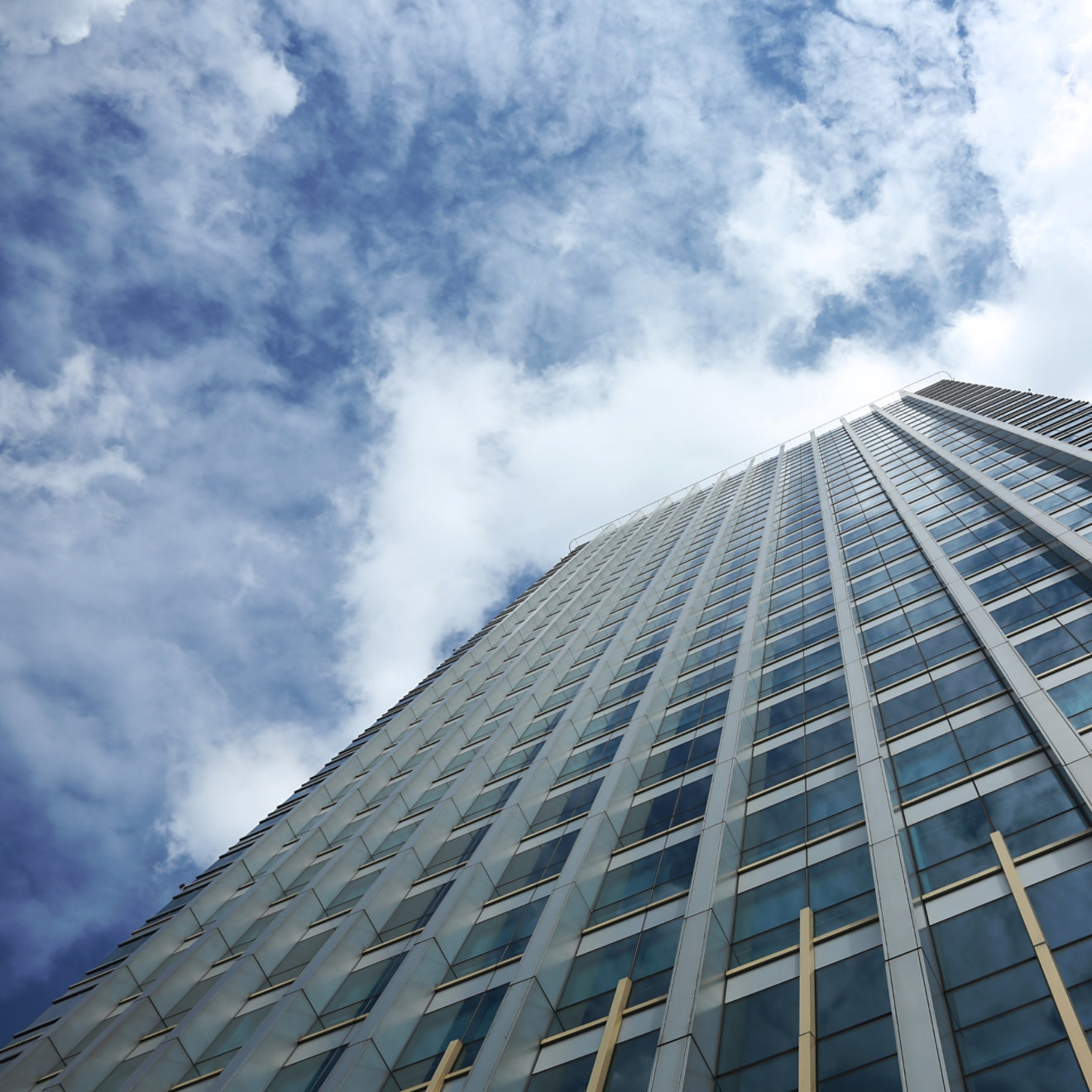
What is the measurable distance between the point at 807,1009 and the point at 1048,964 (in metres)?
4.14

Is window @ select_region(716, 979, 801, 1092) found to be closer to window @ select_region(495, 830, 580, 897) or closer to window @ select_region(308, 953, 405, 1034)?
window @ select_region(495, 830, 580, 897)

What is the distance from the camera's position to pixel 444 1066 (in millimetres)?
17984

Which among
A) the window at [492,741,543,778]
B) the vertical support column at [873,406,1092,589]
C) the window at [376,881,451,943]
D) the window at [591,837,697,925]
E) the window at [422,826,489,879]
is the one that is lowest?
the window at [591,837,697,925]

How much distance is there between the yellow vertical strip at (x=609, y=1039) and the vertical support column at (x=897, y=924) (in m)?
5.67

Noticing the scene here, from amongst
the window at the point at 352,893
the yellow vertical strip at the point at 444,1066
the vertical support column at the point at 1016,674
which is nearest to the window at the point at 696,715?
the vertical support column at the point at 1016,674

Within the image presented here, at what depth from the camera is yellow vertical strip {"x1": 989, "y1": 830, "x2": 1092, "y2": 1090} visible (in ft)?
37.2

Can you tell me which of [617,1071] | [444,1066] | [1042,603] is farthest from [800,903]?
[1042,603]

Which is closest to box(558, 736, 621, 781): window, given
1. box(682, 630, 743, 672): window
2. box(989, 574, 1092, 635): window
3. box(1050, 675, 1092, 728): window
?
box(682, 630, 743, 672): window

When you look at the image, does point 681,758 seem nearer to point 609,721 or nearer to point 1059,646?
point 609,721

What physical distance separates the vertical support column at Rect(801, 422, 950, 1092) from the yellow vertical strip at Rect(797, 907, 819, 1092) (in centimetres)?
147

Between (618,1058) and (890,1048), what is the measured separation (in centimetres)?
570

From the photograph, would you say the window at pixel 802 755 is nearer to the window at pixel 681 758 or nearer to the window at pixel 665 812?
the window at pixel 665 812

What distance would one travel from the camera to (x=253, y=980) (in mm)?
26312

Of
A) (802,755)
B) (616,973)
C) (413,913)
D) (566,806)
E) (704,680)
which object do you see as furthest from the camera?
(704,680)
